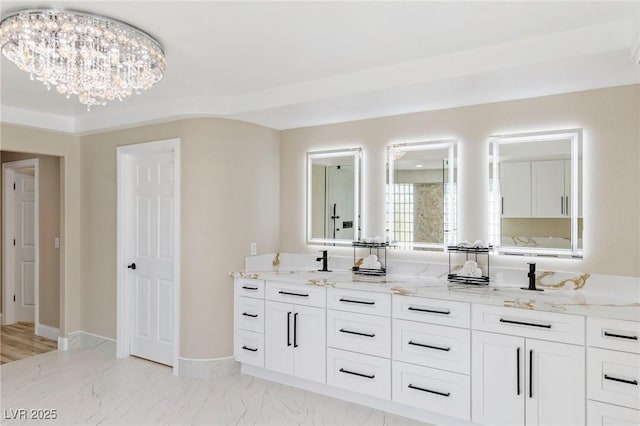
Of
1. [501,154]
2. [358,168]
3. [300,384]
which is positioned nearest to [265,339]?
[300,384]

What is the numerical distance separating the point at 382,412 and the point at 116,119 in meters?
3.52

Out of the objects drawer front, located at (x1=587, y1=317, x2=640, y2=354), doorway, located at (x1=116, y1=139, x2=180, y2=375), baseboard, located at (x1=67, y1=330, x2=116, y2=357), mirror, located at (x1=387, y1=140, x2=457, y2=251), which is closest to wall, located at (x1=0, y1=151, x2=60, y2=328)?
baseboard, located at (x1=67, y1=330, x2=116, y2=357)

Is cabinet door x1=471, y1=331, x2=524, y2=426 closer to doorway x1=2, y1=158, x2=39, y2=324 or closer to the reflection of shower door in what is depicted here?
the reflection of shower door

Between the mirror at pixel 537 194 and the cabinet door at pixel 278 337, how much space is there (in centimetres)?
174

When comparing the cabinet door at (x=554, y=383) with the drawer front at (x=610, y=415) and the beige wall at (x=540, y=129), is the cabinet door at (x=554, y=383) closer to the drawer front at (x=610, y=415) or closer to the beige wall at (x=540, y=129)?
the drawer front at (x=610, y=415)

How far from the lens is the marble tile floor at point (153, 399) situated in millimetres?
2840

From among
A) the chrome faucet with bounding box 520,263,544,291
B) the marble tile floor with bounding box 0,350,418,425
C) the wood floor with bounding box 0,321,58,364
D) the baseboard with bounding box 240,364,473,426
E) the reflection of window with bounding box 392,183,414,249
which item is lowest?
the wood floor with bounding box 0,321,58,364

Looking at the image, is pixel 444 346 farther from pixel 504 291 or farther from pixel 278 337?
pixel 278 337

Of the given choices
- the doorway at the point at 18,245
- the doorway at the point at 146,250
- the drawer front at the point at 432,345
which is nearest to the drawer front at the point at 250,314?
the doorway at the point at 146,250

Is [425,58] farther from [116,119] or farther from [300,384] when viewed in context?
[116,119]

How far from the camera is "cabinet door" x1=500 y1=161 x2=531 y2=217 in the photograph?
3010mm

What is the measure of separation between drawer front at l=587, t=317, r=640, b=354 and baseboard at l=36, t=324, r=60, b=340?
16.6 feet

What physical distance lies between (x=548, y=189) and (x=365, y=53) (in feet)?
5.41

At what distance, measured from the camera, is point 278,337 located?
133 inches
